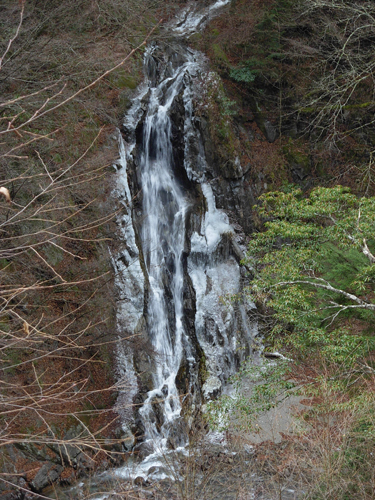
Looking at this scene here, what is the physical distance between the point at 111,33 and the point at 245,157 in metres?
6.56

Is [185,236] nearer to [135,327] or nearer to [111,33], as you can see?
[135,327]

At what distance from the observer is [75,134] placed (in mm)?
12117

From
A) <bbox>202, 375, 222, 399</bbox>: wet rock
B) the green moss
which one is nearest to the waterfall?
<bbox>202, 375, 222, 399</bbox>: wet rock

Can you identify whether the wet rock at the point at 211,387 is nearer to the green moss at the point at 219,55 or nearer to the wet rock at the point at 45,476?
the wet rock at the point at 45,476

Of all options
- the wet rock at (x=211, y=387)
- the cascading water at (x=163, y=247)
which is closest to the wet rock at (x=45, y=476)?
the cascading water at (x=163, y=247)

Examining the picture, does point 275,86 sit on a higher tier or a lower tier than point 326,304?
higher

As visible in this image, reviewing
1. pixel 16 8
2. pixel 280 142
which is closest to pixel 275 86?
pixel 280 142

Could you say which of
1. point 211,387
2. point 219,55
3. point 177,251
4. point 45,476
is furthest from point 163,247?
point 219,55

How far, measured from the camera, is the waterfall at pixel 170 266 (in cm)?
1104

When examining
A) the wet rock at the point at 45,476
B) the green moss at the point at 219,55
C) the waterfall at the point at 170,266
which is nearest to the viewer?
the wet rock at the point at 45,476

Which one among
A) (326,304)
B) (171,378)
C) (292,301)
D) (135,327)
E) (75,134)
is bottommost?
(171,378)

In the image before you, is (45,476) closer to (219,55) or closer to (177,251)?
(177,251)

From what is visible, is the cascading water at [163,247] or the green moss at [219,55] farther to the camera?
the green moss at [219,55]

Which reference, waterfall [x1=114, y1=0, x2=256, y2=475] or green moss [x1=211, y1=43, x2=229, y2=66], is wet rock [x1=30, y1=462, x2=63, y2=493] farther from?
green moss [x1=211, y1=43, x2=229, y2=66]
